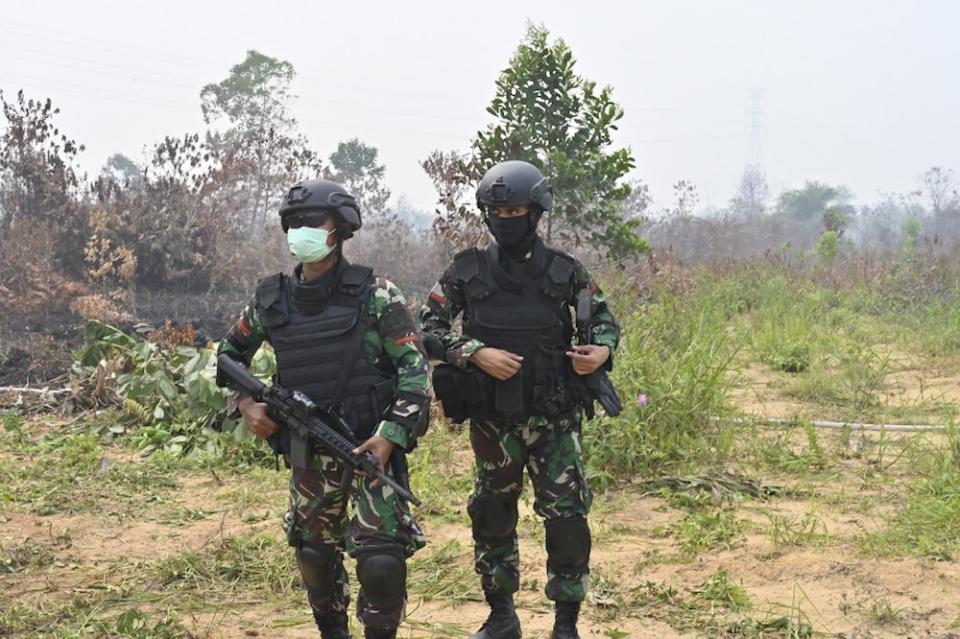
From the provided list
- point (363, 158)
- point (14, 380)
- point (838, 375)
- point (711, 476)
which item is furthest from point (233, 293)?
point (363, 158)

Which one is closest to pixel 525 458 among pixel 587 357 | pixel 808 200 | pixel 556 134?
pixel 587 357

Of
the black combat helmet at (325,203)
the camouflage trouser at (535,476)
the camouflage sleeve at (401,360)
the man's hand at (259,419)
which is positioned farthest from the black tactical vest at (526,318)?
the man's hand at (259,419)

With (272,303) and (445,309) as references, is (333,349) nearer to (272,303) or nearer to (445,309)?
(272,303)

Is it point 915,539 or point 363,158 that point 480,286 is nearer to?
point 915,539

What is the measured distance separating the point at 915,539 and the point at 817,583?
71 centimetres

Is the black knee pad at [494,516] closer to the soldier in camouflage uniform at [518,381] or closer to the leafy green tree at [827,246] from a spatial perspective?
the soldier in camouflage uniform at [518,381]

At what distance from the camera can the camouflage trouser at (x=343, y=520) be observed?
301cm

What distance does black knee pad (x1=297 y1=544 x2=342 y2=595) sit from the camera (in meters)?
3.12

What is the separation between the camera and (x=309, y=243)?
3.08 m

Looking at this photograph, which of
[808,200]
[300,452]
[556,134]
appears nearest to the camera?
[300,452]

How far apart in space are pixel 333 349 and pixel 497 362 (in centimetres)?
63

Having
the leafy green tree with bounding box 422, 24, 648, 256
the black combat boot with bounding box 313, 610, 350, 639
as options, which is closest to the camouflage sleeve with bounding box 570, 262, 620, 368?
the black combat boot with bounding box 313, 610, 350, 639

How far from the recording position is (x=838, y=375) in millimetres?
8172

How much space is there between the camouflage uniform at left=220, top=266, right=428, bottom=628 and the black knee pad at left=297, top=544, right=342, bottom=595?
11 mm
